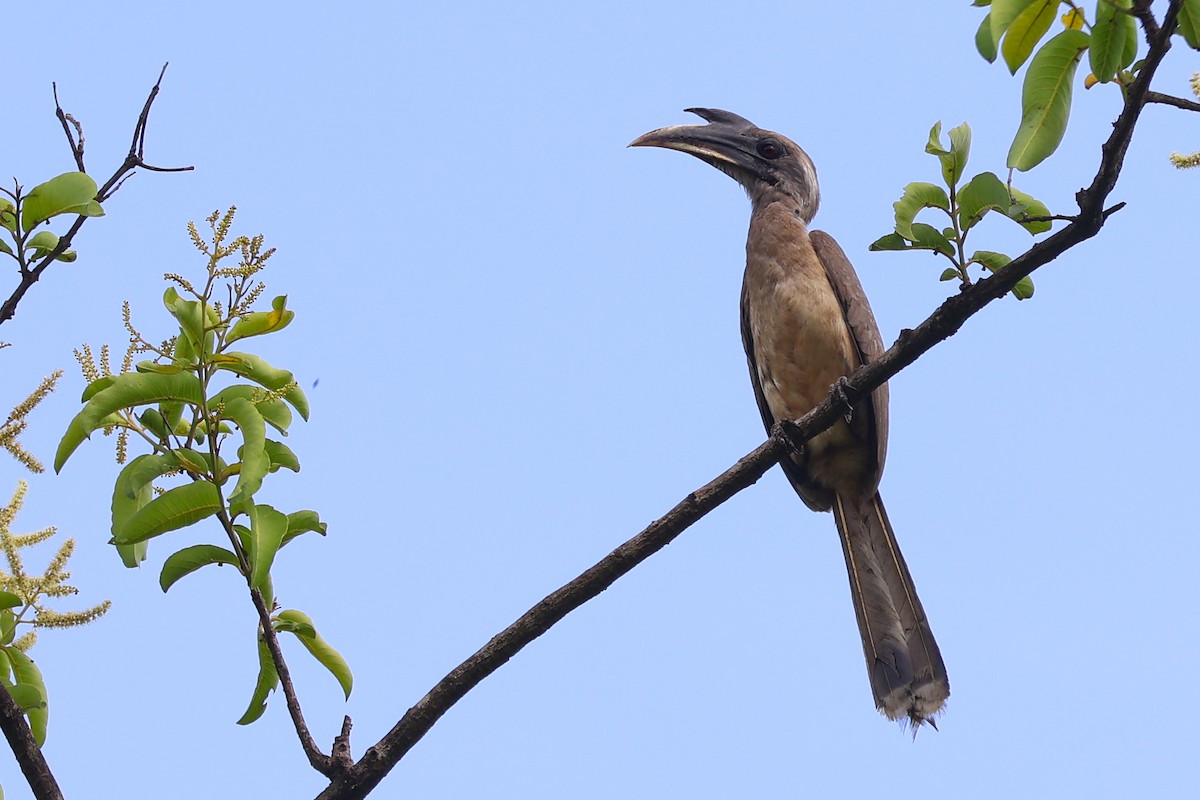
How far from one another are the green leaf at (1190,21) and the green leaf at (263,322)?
1875 mm

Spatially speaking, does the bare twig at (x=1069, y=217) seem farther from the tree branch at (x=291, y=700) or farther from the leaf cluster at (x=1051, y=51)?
the tree branch at (x=291, y=700)

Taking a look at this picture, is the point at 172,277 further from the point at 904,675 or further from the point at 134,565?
the point at 904,675

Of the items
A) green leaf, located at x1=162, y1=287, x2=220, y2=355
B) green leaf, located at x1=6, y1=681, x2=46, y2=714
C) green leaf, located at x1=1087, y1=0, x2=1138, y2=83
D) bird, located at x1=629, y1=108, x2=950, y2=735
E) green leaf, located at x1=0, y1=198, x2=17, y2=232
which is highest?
bird, located at x1=629, y1=108, x2=950, y2=735

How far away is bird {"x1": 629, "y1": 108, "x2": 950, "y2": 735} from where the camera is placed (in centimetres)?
478

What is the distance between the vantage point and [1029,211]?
9.50 ft

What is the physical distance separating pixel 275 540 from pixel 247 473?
0.15 metres

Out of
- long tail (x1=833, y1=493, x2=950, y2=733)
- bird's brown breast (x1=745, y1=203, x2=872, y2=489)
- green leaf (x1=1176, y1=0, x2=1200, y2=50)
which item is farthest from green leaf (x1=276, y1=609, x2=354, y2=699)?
bird's brown breast (x1=745, y1=203, x2=872, y2=489)

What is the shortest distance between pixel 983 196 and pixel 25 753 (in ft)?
7.85

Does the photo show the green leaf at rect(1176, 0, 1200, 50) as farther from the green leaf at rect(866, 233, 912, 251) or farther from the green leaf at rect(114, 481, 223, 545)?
the green leaf at rect(114, 481, 223, 545)

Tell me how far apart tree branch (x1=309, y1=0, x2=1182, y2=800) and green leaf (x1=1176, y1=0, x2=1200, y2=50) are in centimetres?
2

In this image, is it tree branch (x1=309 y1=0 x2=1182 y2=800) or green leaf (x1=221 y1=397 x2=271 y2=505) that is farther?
tree branch (x1=309 y1=0 x2=1182 y2=800)

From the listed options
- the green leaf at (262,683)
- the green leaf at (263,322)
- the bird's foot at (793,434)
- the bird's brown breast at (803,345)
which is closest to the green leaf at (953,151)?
the bird's foot at (793,434)

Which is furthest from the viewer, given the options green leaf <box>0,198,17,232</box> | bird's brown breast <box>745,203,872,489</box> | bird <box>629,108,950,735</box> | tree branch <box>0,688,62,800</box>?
bird's brown breast <box>745,203,872,489</box>

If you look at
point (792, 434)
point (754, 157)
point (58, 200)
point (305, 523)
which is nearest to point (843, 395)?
point (792, 434)
